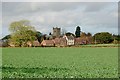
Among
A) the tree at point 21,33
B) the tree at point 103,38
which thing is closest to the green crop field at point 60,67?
the tree at point 21,33

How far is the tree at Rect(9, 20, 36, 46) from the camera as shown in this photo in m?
105

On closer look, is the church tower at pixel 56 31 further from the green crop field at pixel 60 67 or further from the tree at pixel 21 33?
the green crop field at pixel 60 67

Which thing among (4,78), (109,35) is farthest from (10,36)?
(4,78)

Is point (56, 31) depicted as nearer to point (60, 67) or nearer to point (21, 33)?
point (21, 33)

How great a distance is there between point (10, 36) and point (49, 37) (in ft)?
115

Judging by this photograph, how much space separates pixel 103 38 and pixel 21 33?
3736 centimetres

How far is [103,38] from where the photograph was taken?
121 metres

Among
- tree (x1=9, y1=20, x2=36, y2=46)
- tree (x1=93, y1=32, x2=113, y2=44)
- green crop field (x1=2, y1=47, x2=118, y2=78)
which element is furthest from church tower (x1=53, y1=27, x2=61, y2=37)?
green crop field (x1=2, y1=47, x2=118, y2=78)

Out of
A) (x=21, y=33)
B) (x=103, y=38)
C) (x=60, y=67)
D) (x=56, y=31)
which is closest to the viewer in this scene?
(x=60, y=67)

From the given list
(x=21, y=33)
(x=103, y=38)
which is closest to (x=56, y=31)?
(x=103, y=38)

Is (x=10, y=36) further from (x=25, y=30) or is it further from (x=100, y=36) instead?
(x=100, y=36)

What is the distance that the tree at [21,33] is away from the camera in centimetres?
10457

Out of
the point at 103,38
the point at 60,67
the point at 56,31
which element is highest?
the point at 56,31

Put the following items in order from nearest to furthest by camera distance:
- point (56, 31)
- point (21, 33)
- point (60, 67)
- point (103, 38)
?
point (60, 67) < point (21, 33) < point (103, 38) < point (56, 31)
